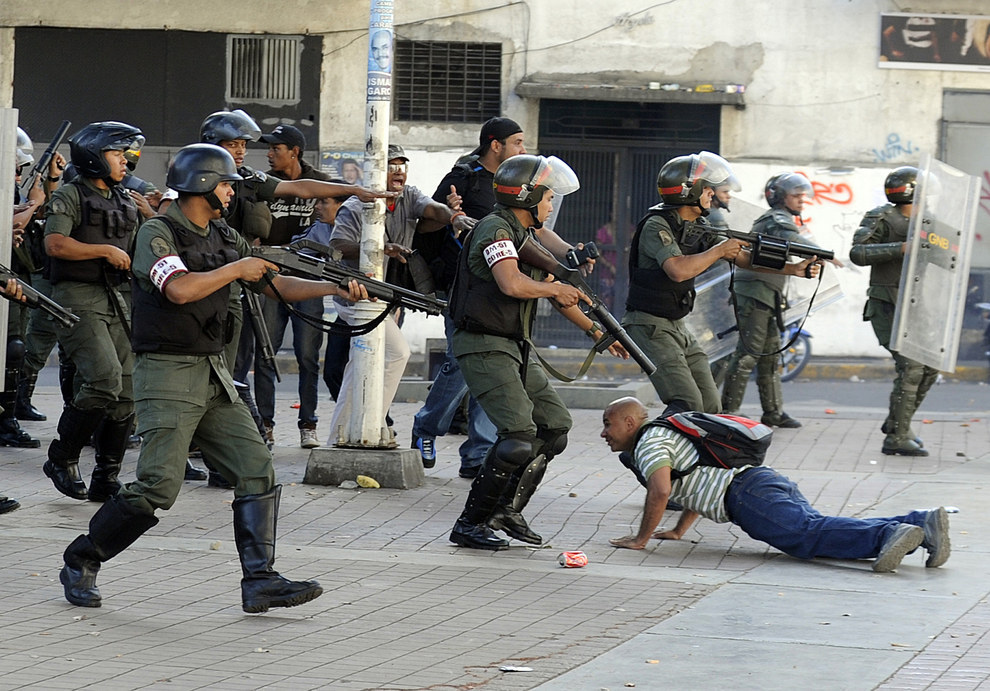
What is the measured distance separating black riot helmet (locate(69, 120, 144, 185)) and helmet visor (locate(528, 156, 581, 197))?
6.41ft

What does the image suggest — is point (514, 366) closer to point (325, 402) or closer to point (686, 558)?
point (686, 558)

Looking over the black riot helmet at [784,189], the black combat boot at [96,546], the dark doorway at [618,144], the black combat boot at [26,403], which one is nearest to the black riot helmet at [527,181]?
the black combat boot at [96,546]

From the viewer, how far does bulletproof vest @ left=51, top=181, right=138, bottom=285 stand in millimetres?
7914

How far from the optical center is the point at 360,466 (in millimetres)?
8680

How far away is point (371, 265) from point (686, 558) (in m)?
2.44

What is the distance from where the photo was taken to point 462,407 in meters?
11.0

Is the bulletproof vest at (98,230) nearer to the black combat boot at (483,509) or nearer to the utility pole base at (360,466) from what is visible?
the utility pole base at (360,466)

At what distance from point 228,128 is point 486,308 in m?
2.11

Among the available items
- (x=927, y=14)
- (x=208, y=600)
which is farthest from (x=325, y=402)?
(x=927, y=14)

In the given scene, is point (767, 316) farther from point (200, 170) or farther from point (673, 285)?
point (200, 170)

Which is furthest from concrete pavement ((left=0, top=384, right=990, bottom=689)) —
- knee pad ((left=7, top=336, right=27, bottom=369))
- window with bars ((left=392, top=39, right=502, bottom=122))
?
window with bars ((left=392, top=39, right=502, bottom=122))

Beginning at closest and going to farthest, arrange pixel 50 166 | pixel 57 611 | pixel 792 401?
pixel 57 611, pixel 50 166, pixel 792 401

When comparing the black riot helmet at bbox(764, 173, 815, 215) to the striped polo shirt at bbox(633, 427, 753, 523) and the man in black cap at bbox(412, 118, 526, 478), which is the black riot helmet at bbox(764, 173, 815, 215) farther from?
the striped polo shirt at bbox(633, 427, 753, 523)

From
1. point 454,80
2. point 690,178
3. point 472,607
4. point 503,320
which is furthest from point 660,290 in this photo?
point 454,80
